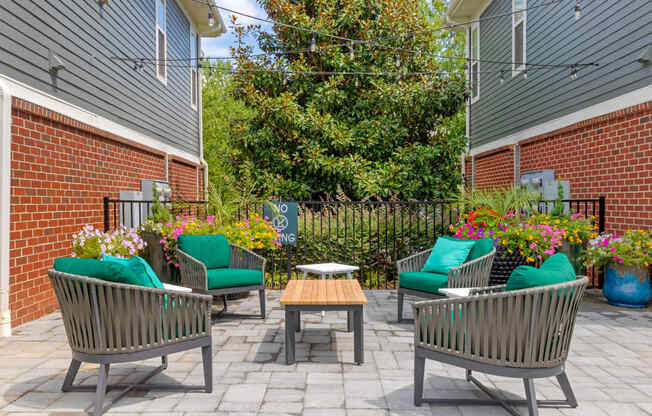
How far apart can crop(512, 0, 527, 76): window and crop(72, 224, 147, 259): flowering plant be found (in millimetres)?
7664

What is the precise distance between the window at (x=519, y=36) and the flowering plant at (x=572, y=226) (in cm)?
401

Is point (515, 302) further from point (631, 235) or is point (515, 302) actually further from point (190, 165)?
point (190, 165)

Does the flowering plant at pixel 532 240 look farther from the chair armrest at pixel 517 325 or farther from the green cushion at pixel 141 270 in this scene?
the green cushion at pixel 141 270

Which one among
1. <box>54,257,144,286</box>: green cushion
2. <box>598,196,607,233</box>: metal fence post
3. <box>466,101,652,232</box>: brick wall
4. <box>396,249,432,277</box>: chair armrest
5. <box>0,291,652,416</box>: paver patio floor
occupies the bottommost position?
<box>0,291,652,416</box>: paver patio floor

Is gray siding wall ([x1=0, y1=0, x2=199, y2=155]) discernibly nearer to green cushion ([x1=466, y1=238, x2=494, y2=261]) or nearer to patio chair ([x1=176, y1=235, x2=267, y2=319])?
patio chair ([x1=176, y1=235, x2=267, y2=319])

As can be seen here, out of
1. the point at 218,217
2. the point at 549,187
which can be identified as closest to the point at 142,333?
the point at 218,217

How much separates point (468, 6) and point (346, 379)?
10.5 meters

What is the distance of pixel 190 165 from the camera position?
452 inches

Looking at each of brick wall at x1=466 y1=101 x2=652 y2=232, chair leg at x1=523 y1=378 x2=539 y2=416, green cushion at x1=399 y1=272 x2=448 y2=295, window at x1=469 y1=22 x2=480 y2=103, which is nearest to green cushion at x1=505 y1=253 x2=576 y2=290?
chair leg at x1=523 y1=378 x2=539 y2=416

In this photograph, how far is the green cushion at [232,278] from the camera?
461 centimetres

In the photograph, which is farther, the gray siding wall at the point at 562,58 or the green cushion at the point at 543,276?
the gray siding wall at the point at 562,58

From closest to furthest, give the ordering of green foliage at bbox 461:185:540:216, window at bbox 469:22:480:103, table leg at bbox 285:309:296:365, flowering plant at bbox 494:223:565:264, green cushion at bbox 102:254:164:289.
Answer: green cushion at bbox 102:254:164:289 < table leg at bbox 285:309:296:365 < flowering plant at bbox 494:223:565:264 < green foliage at bbox 461:185:540:216 < window at bbox 469:22:480:103

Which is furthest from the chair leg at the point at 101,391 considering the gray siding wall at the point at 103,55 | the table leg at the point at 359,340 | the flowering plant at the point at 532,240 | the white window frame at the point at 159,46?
Result: the white window frame at the point at 159,46

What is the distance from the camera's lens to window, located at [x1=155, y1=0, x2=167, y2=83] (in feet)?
29.7
